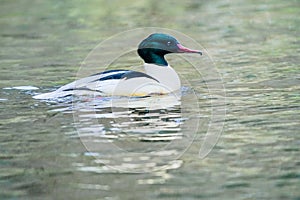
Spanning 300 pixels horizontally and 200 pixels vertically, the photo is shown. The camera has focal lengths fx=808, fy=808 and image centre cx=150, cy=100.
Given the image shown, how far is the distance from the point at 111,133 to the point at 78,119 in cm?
86

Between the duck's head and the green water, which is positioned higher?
the duck's head

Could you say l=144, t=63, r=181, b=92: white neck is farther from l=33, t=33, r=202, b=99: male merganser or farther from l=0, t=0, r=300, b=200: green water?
l=0, t=0, r=300, b=200: green water

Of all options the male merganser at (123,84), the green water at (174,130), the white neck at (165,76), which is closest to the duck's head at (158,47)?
the white neck at (165,76)

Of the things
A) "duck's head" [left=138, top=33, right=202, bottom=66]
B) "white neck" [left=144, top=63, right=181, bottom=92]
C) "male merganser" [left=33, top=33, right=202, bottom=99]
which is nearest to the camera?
"male merganser" [left=33, top=33, right=202, bottom=99]

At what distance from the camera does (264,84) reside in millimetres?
11086

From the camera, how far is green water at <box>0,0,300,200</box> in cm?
673

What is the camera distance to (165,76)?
11.1 meters

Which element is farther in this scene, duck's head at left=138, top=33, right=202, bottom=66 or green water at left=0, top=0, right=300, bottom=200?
duck's head at left=138, top=33, right=202, bottom=66

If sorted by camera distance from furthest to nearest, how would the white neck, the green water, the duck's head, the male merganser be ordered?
the duck's head, the white neck, the male merganser, the green water

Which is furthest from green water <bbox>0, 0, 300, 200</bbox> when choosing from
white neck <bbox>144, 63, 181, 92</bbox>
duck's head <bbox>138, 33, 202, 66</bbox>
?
duck's head <bbox>138, 33, 202, 66</bbox>

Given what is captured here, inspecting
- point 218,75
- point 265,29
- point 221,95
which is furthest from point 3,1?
point 221,95

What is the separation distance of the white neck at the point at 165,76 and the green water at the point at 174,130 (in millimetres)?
342

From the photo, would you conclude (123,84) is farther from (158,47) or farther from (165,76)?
(158,47)

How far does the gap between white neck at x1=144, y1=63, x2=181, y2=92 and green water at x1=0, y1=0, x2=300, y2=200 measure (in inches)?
13.4
